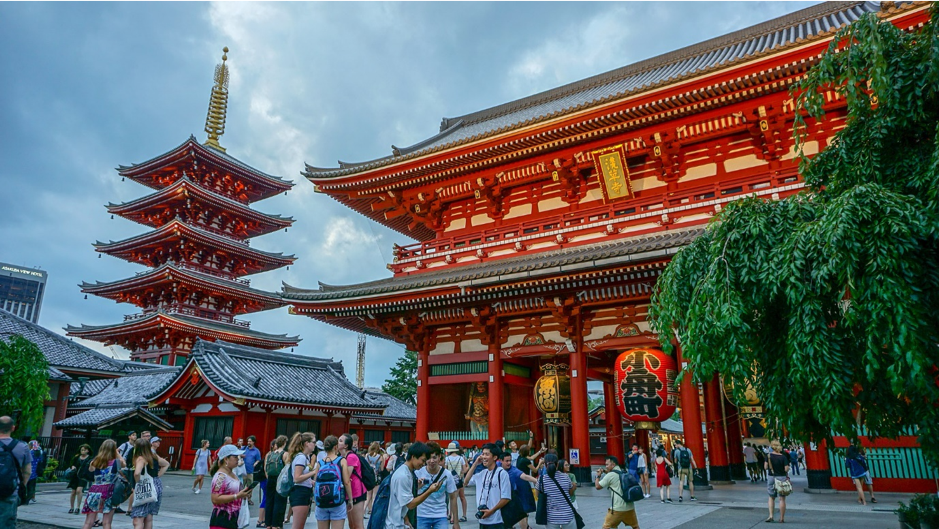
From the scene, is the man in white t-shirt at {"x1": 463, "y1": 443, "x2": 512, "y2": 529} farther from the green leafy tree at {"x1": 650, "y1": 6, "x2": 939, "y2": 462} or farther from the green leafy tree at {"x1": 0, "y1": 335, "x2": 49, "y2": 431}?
the green leafy tree at {"x1": 0, "y1": 335, "x2": 49, "y2": 431}

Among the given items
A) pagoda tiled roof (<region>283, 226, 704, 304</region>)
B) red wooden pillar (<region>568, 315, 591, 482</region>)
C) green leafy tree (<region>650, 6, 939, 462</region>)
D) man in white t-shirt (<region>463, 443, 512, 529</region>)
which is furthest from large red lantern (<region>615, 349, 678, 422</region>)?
man in white t-shirt (<region>463, 443, 512, 529</region>)

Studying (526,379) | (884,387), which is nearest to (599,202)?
(526,379)

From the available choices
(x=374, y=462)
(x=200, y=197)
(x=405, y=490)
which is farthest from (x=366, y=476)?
(x=200, y=197)

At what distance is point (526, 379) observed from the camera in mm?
19297

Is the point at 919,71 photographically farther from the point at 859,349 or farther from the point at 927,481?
the point at 927,481

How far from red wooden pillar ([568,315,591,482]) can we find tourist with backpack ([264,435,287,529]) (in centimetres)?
836

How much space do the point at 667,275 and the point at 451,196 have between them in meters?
12.6

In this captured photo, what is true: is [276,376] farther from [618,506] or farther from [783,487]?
[783,487]

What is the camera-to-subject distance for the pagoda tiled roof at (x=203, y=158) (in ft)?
130

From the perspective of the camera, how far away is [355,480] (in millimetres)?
7949

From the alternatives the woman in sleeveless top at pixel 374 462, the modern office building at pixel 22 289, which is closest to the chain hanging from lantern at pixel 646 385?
the woman in sleeveless top at pixel 374 462

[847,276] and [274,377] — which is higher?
[274,377]

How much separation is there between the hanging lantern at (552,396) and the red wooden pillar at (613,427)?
63.5 inches

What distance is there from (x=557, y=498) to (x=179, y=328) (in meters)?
34.9
